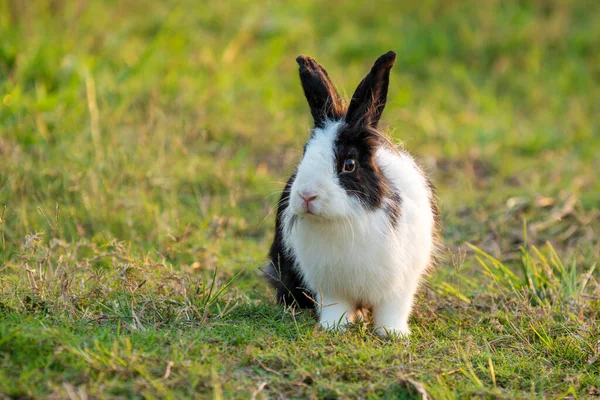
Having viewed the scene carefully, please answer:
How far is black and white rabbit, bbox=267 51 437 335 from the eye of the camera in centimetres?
341

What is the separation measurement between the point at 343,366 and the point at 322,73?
1.34 metres

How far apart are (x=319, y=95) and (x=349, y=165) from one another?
0.40 metres

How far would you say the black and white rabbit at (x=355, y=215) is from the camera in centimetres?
341

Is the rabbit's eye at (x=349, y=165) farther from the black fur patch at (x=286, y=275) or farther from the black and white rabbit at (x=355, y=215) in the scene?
the black fur patch at (x=286, y=275)

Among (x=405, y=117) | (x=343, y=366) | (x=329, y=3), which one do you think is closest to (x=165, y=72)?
(x=405, y=117)

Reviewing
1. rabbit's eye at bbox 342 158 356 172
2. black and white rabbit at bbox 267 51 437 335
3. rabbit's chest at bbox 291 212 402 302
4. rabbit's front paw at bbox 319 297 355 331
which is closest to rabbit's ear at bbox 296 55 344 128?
black and white rabbit at bbox 267 51 437 335

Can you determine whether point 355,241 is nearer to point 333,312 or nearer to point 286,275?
point 333,312

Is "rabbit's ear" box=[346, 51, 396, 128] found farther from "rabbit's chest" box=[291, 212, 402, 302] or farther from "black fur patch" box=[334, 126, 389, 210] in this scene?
"rabbit's chest" box=[291, 212, 402, 302]

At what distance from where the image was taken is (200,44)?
26.8 feet

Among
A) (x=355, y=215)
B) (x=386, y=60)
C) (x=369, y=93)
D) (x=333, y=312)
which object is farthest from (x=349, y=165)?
(x=333, y=312)

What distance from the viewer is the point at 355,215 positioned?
Result: 11.2 feet

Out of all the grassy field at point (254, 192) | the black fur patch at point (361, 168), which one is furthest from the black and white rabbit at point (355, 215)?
the grassy field at point (254, 192)

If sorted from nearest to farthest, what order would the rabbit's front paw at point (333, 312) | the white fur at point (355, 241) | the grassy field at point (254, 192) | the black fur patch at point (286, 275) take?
the grassy field at point (254, 192)
the white fur at point (355, 241)
the rabbit's front paw at point (333, 312)
the black fur patch at point (286, 275)

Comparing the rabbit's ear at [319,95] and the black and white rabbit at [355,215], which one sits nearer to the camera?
the black and white rabbit at [355,215]
